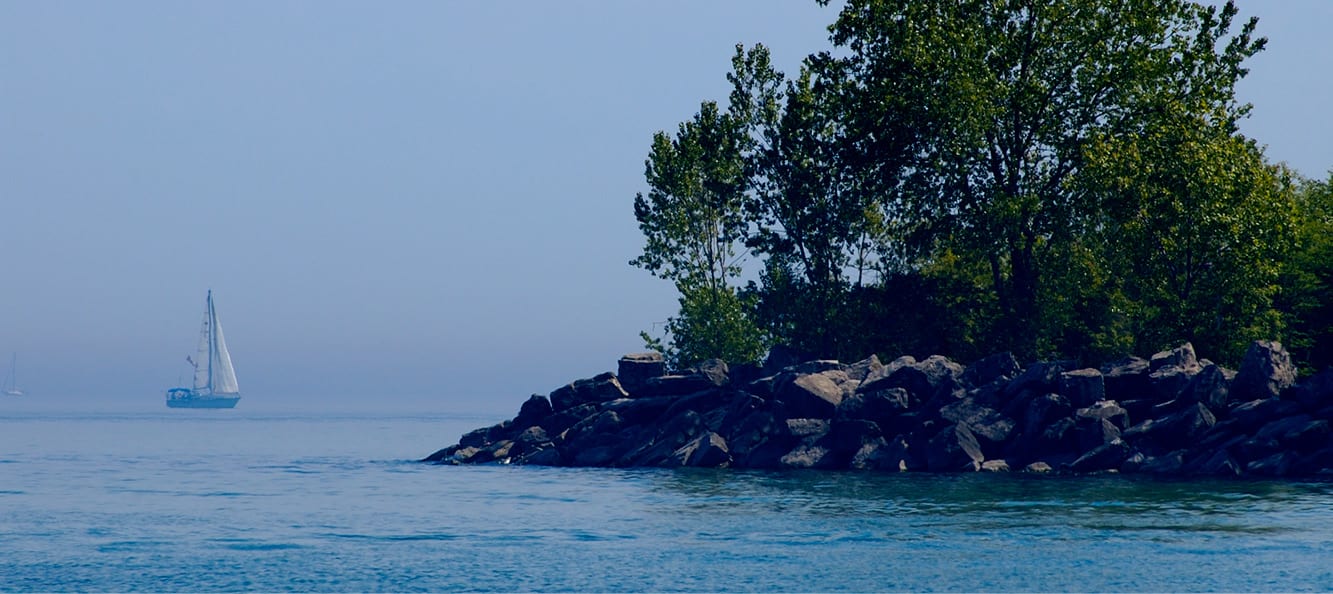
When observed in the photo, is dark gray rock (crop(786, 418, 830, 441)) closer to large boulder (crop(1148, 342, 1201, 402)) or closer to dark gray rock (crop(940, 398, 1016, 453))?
dark gray rock (crop(940, 398, 1016, 453))

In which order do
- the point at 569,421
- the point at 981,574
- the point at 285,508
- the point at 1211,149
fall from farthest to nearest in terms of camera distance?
the point at 569,421 < the point at 1211,149 < the point at 285,508 < the point at 981,574

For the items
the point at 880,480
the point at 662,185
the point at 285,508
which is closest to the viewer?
the point at 285,508

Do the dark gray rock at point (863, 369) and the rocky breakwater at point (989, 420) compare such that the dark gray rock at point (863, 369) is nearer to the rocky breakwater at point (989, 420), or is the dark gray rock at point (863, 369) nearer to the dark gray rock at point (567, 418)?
the rocky breakwater at point (989, 420)

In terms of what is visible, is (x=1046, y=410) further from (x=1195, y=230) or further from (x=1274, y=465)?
(x=1195, y=230)

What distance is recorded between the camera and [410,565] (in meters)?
35.8

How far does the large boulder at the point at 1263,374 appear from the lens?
57.3 meters

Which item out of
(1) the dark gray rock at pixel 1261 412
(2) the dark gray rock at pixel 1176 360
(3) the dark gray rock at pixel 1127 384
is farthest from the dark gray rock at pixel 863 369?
(1) the dark gray rock at pixel 1261 412

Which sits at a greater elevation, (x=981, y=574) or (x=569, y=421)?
(x=569, y=421)

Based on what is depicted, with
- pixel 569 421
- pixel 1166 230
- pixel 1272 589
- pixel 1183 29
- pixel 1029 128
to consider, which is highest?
pixel 1183 29

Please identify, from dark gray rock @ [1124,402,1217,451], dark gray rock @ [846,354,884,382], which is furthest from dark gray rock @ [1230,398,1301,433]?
dark gray rock @ [846,354,884,382]

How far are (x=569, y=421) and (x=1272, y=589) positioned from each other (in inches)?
1849

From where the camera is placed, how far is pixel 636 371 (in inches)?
3017

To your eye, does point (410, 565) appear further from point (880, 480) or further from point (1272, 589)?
point (880, 480)

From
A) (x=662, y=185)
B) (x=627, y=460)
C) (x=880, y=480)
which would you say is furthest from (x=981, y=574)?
(x=662, y=185)
